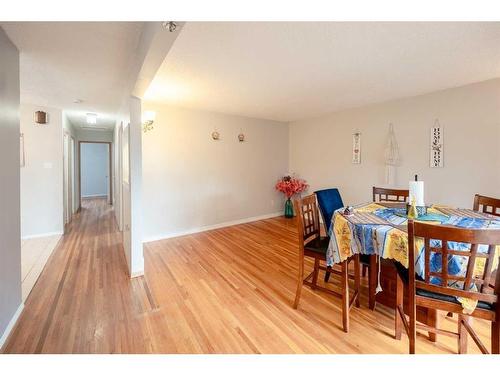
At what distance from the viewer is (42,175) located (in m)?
4.00

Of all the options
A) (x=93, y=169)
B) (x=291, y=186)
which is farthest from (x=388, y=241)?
(x=93, y=169)

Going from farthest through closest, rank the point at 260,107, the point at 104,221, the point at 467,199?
the point at 104,221 → the point at 260,107 → the point at 467,199

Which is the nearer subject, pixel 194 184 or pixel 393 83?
pixel 393 83

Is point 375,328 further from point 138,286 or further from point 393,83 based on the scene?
point 393,83

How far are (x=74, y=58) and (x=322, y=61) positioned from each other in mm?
2305

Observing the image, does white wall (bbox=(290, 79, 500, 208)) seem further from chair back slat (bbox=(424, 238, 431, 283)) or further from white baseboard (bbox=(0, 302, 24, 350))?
white baseboard (bbox=(0, 302, 24, 350))

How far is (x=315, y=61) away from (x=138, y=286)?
2.74m

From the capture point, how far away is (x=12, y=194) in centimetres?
174

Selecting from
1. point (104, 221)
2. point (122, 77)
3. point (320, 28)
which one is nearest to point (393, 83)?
point (320, 28)

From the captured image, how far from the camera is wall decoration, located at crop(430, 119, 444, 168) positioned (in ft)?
10.2

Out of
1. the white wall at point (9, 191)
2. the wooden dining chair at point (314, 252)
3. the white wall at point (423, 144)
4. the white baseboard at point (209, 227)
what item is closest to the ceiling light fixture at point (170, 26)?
the white wall at point (9, 191)

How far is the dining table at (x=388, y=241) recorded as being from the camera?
4.27 ft

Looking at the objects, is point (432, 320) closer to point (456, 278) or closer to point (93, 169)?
point (456, 278)

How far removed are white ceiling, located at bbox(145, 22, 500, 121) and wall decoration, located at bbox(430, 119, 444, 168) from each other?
517 mm
